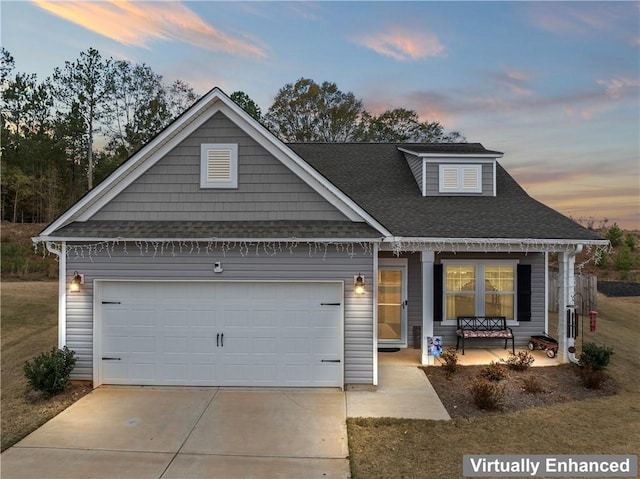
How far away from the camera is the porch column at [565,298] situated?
9.33m

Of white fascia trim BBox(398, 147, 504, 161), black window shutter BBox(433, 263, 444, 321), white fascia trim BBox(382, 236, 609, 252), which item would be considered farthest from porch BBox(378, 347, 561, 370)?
white fascia trim BBox(398, 147, 504, 161)

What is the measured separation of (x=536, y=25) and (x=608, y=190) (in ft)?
42.1

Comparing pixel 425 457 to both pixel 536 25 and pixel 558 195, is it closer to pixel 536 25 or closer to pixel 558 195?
pixel 536 25

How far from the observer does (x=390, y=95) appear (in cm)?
2883

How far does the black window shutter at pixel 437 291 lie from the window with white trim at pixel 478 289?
183 millimetres

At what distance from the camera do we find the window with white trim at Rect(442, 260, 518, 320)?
10539mm

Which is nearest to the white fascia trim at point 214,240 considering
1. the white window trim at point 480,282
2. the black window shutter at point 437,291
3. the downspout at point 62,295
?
the downspout at point 62,295

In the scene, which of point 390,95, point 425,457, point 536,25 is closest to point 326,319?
point 425,457

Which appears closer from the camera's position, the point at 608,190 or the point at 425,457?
the point at 425,457

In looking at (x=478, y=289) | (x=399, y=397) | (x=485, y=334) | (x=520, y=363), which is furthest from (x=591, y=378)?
(x=399, y=397)

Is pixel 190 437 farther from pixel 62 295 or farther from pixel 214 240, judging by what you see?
pixel 62 295

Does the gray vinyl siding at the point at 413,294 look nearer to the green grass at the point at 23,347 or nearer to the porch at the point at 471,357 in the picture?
the porch at the point at 471,357

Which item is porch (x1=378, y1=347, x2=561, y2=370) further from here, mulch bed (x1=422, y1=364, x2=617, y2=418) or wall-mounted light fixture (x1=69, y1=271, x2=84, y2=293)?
wall-mounted light fixture (x1=69, y1=271, x2=84, y2=293)

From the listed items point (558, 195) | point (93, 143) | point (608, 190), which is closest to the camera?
point (608, 190)
